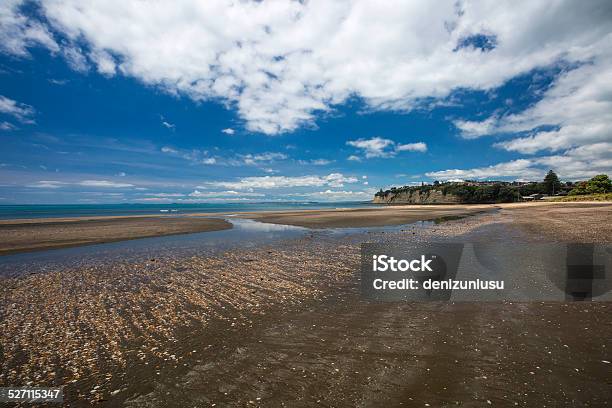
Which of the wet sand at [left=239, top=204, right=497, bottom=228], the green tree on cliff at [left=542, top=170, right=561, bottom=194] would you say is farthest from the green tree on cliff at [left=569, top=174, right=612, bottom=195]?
the wet sand at [left=239, top=204, right=497, bottom=228]

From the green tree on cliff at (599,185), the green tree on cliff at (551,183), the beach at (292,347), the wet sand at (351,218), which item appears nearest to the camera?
the beach at (292,347)

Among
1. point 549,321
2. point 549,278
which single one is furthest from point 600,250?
point 549,321

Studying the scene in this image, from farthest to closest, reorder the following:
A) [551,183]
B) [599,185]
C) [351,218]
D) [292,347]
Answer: [551,183]
[599,185]
[351,218]
[292,347]

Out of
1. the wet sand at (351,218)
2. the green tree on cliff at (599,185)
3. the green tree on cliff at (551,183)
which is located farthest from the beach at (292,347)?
the green tree on cliff at (551,183)

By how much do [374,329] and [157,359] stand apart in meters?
4.96

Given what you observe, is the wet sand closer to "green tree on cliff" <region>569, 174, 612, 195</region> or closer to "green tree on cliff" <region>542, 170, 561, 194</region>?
"green tree on cliff" <region>569, 174, 612, 195</region>

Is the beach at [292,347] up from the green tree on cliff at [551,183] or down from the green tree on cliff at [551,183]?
down

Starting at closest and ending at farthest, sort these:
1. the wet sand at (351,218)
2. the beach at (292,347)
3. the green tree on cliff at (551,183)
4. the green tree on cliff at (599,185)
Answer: the beach at (292,347), the wet sand at (351,218), the green tree on cliff at (599,185), the green tree on cliff at (551,183)

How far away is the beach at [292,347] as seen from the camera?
457cm


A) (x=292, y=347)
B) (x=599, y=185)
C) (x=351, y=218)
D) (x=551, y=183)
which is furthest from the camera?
(x=551, y=183)

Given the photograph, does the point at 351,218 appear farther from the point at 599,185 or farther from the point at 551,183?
the point at 551,183

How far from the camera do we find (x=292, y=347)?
6.16 metres

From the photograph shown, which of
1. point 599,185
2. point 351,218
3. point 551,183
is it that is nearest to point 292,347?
point 351,218

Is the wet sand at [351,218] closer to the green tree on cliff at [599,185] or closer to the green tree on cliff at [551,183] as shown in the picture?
the green tree on cliff at [599,185]
